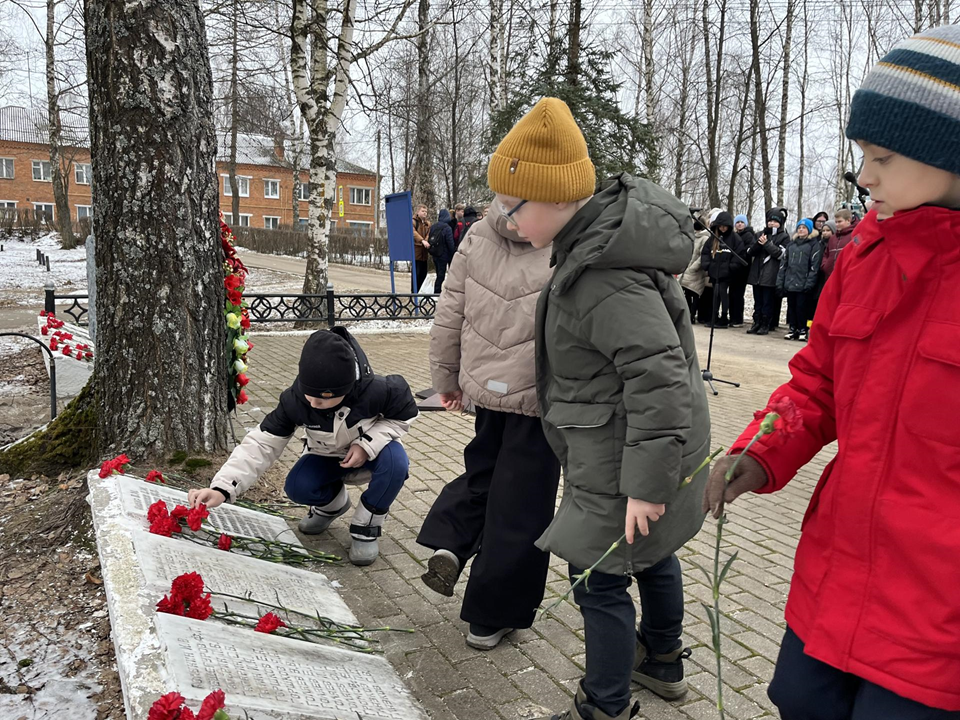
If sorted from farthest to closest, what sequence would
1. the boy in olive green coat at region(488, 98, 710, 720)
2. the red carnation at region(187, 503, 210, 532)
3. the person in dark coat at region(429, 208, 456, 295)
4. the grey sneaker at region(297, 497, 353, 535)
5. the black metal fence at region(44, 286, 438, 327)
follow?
the person in dark coat at region(429, 208, 456, 295) → the black metal fence at region(44, 286, 438, 327) → the grey sneaker at region(297, 497, 353, 535) → the red carnation at region(187, 503, 210, 532) → the boy in olive green coat at region(488, 98, 710, 720)

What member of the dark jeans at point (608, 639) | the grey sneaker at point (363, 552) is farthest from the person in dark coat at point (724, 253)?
the dark jeans at point (608, 639)

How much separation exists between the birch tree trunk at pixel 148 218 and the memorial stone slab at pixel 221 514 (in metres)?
0.62

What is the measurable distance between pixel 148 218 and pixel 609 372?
121 inches

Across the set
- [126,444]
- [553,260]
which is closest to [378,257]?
[126,444]

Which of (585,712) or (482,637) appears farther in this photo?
(482,637)

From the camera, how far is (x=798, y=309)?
488 inches

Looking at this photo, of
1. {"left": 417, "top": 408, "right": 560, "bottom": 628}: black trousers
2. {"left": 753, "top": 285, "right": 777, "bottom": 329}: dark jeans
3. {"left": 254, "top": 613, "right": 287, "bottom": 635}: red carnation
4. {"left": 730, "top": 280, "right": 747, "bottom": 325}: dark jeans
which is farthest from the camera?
{"left": 730, "top": 280, "right": 747, "bottom": 325}: dark jeans

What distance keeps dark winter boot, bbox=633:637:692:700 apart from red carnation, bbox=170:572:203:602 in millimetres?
1528

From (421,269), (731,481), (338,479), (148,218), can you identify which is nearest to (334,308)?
(421,269)

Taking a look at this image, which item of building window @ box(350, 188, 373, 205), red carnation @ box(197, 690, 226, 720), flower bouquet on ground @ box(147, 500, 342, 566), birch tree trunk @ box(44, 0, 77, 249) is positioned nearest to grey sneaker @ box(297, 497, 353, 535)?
flower bouquet on ground @ box(147, 500, 342, 566)

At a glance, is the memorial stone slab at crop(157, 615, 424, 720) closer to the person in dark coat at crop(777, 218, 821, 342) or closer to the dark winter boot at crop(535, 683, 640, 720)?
the dark winter boot at crop(535, 683, 640, 720)

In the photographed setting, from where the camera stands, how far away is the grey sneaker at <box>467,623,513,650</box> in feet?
9.66

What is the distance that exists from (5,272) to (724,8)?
895 inches

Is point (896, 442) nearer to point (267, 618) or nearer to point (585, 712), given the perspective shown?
point (585, 712)
